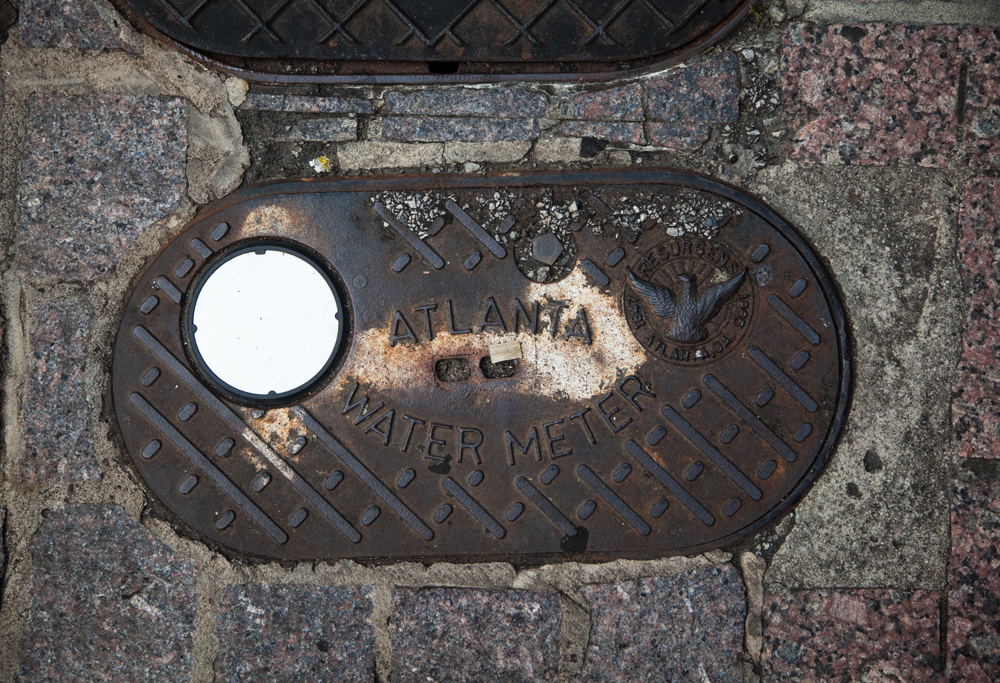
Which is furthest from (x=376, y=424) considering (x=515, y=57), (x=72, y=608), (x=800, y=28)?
(x=800, y=28)

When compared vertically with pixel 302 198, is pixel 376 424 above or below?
below

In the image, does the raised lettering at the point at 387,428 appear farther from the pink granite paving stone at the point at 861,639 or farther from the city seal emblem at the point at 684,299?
the pink granite paving stone at the point at 861,639

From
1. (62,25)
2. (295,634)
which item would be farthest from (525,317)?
(62,25)

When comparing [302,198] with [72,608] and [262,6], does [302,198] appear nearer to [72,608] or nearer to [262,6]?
[262,6]

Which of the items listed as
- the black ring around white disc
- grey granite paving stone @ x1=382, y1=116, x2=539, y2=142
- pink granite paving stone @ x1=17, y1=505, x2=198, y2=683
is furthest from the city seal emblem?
pink granite paving stone @ x1=17, y1=505, x2=198, y2=683

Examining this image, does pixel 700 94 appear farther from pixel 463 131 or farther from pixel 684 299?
pixel 463 131

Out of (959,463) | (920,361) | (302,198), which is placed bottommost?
(959,463)
